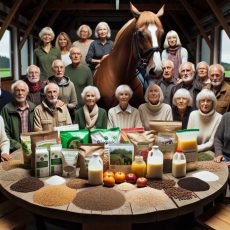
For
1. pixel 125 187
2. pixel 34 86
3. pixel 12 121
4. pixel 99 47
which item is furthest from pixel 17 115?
pixel 125 187

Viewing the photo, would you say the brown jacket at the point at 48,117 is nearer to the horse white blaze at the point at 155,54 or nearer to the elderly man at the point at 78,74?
the elderly man at the point at 78,74

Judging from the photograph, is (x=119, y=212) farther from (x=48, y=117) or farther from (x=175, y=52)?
(x=175, y=52)

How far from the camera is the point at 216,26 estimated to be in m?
10.0

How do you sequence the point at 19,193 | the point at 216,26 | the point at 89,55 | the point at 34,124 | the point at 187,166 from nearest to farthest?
the point at 19,193 → the point at 187,166 → the point at 34,124 → the point at 89,55 → the point at 216,26

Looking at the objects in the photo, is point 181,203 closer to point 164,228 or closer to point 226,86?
point 164,228

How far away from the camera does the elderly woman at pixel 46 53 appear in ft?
15.4

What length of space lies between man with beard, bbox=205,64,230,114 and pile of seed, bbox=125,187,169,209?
1.98 meters

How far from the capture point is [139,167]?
7.48 ft

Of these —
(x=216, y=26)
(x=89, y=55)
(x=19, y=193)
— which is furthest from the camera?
(x=216, y=26)

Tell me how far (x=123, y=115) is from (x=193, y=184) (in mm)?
1468

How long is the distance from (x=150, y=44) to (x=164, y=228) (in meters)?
1.70

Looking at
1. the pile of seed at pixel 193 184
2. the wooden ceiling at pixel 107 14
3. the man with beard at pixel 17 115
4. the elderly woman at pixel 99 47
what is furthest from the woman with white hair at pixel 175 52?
the wooden ceiling at pixel 107 14

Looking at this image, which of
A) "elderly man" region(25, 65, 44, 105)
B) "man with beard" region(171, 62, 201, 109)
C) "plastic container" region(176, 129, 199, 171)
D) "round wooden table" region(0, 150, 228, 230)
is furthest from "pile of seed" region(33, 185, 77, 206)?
"man with beard" region(171, 62, 201, 109)

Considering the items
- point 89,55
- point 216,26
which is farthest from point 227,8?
point 89,55
